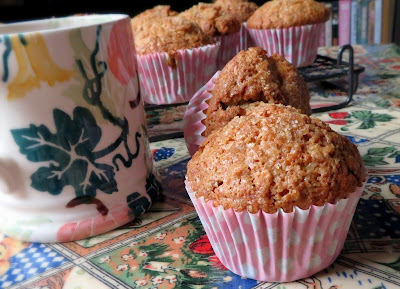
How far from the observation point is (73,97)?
24.4 inches

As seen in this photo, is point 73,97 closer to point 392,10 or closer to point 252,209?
point 252,209

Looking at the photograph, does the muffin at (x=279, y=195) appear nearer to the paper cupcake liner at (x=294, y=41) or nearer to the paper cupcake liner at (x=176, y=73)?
the paper cupcake liner at (x=176, y=73)

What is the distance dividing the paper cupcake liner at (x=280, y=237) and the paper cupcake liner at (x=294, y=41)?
1.02 metres

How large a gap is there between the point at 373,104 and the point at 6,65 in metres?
1.01

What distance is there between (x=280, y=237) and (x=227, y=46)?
1106mm

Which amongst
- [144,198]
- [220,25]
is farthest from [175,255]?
[220,25]

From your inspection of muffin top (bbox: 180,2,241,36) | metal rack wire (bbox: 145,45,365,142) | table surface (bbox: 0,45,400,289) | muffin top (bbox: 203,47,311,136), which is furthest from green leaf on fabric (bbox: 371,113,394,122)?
muffin top (bbox: 180,2,241,36)

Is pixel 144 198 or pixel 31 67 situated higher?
pixel 31 67

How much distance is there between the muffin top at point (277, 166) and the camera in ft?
1.73

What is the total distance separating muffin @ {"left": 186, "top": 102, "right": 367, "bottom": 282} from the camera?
53cm

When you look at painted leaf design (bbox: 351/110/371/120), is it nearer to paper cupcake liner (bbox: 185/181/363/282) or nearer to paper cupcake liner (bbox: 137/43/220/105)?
paper cupcake liner (bbox: 137/43/220/105)

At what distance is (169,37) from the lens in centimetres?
121

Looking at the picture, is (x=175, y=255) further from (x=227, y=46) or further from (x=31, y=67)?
(x=227, y=46)

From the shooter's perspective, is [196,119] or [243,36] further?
[243,36]
